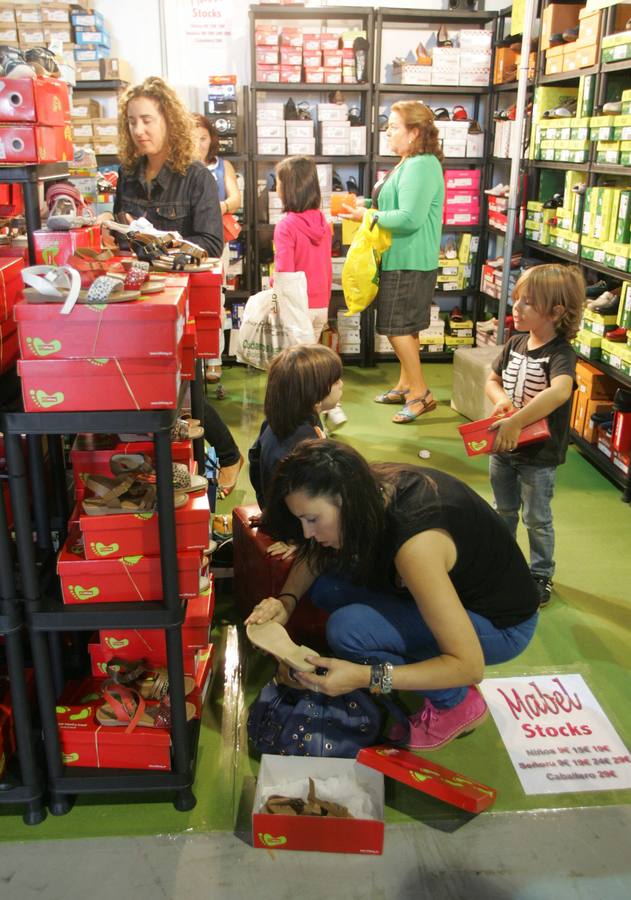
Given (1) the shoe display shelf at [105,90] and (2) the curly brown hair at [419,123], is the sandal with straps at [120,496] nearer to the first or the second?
(2) the curly brown hair at [419,123]

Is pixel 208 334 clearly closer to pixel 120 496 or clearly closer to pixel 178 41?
pixel 120 496

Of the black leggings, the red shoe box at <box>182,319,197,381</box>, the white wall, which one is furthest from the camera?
the white wall

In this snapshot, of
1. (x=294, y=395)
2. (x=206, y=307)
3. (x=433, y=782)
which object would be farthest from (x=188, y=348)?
(x=433, y=782)

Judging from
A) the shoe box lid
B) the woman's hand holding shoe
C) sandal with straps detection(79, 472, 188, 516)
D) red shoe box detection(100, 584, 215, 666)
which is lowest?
the shoe box lid

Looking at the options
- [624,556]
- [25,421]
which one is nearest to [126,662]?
[25,421]

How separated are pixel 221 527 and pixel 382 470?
61.7 inches

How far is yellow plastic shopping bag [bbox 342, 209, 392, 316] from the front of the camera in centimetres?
491

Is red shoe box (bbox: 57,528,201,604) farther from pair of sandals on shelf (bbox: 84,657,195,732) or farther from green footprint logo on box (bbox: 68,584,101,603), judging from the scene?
pair of sandals on shelf (bbox: 84,657,195,732)

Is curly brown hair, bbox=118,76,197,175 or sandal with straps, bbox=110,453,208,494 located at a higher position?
curly brown hair, bbox=118,76,197,175

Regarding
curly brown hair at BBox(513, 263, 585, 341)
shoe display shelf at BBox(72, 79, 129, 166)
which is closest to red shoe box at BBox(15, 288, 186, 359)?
curly brown hair at BBox(513, 263, 585, 341)

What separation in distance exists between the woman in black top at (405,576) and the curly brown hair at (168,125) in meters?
1.81

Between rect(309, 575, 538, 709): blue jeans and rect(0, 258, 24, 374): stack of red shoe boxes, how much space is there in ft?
3.51

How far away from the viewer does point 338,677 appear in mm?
2002

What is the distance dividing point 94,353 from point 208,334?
1.14 meters
